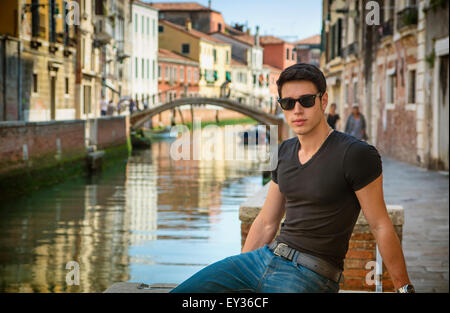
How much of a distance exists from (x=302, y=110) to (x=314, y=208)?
10.7 inches

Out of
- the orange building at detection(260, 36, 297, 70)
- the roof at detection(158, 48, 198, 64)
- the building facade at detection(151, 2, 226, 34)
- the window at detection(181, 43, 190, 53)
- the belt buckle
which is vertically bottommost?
the belt buckle

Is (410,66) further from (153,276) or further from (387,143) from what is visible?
(153,276)

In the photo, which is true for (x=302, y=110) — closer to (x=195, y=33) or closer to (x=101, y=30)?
(x=101, y=30)

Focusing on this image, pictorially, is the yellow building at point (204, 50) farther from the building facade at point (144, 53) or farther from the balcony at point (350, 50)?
the balcony at point (350, 50)

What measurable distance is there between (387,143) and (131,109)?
19542 millimetres

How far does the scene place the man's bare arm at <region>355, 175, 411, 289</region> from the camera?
2.21 m

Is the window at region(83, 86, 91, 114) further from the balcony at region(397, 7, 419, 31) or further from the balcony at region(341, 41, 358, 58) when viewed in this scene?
the balcony at region(397, 7, 419, 31)

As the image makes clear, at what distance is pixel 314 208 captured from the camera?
222 cm

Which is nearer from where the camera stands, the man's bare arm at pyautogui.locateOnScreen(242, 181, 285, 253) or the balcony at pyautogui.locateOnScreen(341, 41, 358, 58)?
the man's bare arm at pyautogui.locateOnScreen(242, 181, 285, 253)

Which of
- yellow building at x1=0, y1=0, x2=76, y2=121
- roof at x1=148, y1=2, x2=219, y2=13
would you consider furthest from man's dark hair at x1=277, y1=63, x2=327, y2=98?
roof at x1=148, y1=2, x2=219, y2=13

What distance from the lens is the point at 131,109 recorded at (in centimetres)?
3509

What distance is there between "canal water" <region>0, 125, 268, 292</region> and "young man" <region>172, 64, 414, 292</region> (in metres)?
5.47

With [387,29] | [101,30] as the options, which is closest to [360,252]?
[387,29]
